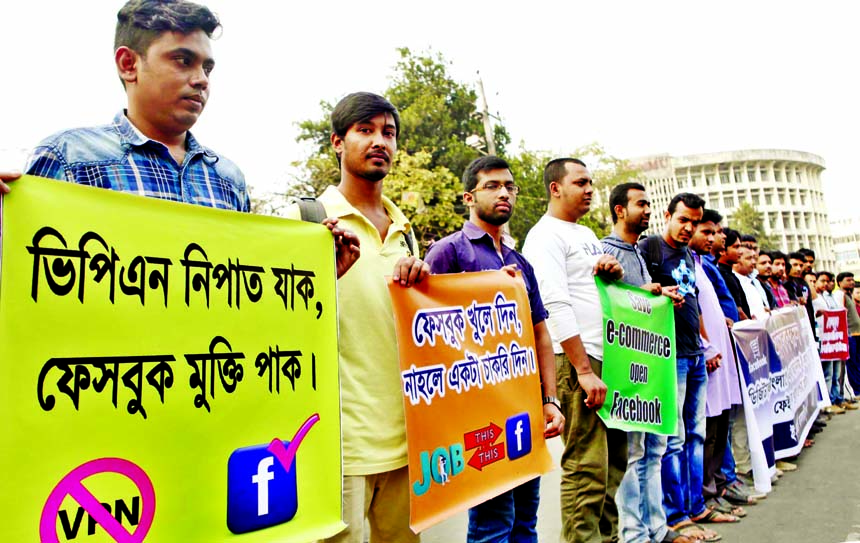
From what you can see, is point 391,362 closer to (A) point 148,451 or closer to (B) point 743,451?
(A) point 148,451

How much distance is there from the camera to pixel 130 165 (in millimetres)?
1989

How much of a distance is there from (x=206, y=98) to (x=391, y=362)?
3.49ft

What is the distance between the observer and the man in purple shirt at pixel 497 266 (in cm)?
287

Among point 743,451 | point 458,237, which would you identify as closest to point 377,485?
point 458,237

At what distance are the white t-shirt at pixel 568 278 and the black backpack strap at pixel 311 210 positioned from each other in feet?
5.58

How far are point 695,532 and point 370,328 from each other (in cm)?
303

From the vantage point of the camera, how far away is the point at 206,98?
2111 millimetres

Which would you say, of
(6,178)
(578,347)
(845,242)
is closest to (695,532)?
(578,347)

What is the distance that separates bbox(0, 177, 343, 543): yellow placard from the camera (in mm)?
1498

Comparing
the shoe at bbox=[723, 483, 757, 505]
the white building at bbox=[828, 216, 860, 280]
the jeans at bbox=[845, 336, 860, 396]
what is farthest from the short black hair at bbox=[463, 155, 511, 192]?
the white building at bbox=[828, 216, 860, 280]

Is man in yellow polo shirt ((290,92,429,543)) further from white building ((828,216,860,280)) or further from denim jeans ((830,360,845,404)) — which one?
white building ((828,216,860,280))

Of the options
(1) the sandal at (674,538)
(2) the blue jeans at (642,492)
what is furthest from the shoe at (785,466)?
(2) the blue jeans at (642,492)

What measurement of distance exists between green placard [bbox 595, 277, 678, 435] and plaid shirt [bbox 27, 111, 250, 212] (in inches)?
92.5

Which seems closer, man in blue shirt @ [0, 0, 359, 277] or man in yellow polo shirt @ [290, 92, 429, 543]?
man in blue shirt @ [0, 0, 359, 277]
